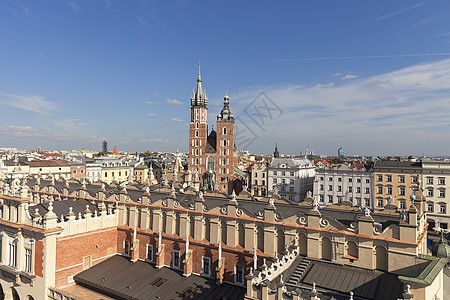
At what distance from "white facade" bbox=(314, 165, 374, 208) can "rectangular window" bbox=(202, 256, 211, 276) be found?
176 feet

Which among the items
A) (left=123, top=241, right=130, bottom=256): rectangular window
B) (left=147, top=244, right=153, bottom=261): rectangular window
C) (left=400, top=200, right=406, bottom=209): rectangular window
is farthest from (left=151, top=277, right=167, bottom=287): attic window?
(left=400, top=200, right=406, bottom=209): rectangular window

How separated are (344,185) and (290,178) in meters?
16.0

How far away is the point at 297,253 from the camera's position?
72.0ft

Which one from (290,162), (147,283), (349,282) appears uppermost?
(290,162)

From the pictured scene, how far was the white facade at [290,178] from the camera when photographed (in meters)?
84.4

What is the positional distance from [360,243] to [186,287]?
616 inches

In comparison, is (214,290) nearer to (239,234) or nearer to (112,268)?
(239,234)

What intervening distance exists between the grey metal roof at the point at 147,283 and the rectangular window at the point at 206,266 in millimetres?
558

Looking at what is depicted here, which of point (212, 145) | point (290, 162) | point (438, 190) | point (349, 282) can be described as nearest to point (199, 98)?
point (212, 145)

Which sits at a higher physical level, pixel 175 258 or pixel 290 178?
pixel 290 178

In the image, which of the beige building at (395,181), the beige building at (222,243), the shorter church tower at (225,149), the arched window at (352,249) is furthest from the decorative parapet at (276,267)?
the shorter church tower at (225,149)

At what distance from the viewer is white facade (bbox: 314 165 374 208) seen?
2847 inches

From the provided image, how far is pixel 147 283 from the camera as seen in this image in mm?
25969

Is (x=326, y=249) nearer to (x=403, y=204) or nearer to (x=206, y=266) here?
(x=206, y=266)
